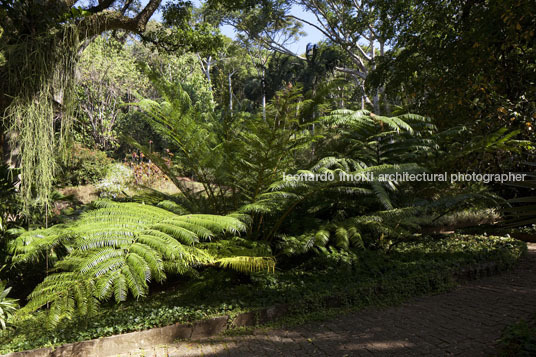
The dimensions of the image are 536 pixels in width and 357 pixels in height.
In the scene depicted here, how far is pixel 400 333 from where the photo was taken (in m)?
2.53

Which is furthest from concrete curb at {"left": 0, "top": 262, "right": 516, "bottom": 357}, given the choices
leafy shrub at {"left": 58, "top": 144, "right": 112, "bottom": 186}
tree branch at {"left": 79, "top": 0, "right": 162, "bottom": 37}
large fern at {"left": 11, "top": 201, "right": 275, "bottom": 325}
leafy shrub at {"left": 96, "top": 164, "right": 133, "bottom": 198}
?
leafy shrub at {"left": 58, "top": 144, "right": 112, "bottom": 186}

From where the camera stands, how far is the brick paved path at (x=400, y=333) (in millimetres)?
2311

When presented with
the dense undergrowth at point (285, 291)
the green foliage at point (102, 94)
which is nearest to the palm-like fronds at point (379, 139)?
the dense undergrowth at point (285, 291)

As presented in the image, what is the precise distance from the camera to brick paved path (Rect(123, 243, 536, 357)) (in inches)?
91.0

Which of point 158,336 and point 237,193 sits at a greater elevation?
point 237,193

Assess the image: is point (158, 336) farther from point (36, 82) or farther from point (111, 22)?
point (111, 22)

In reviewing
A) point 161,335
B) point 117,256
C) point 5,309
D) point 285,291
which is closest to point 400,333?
point 285,291

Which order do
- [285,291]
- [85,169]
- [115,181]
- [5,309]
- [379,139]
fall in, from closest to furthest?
[5,309] < [285,291] < [379,139] < [115,181] < [85,169]

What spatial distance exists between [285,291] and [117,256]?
1633 millimetres

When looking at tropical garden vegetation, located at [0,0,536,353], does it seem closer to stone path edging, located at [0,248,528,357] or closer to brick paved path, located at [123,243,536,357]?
stone path edging, located at [0,248,528,357]

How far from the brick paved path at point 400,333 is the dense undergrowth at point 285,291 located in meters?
0.21

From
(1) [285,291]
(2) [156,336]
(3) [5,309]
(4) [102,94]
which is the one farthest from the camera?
(4) [102,94]

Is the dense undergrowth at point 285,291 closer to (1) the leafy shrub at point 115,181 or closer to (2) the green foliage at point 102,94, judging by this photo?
(1) the leafy shrub at point 115,181

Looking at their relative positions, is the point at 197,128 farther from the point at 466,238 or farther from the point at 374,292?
the point at 466,238
